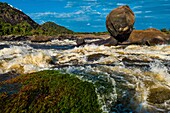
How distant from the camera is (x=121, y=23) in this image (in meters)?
36.7

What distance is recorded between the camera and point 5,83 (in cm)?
862

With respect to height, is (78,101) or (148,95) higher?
(78,101)

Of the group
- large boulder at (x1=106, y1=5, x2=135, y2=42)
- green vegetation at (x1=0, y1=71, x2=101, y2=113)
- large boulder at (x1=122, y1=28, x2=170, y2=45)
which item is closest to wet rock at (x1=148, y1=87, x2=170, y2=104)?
green vegetation at (x1=0, y1=71, x2=101, y2=113)

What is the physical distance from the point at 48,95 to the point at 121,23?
97.8ft

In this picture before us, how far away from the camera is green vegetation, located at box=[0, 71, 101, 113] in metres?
7.37

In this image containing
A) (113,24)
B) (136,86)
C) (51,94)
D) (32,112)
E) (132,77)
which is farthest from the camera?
(113,24)

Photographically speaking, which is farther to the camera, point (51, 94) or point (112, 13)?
point (112, 13)

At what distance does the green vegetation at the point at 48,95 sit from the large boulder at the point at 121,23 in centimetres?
2838

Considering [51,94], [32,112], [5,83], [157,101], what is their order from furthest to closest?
[157,101] → [5,83] → [51,94] → [32,112]

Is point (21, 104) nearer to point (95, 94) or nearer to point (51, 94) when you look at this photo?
point (51, 94)

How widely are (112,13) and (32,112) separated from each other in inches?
1240

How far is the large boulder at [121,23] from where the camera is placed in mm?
36750

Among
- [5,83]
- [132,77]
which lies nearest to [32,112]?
[5,83]

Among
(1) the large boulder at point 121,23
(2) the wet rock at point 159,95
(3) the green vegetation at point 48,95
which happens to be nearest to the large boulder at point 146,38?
(1) the large boulder at point 121,23
